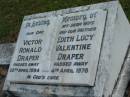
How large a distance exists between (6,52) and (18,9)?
1.97 meters

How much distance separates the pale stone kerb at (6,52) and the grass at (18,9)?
493mm

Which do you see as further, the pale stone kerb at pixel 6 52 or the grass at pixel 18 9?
the grass at pixel 18 9

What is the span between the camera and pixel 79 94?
4379mm

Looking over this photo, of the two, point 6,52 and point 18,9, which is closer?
point 6,52

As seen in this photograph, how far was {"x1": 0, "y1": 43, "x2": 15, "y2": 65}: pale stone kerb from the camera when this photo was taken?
5971mm

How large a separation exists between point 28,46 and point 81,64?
1.01 metres

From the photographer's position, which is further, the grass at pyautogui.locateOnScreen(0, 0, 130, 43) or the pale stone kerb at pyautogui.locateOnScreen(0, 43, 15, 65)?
the grass at pyautogui.locateOnScreen(0, 0, 130, 43)

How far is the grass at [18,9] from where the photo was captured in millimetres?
6941

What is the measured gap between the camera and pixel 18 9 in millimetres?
7887

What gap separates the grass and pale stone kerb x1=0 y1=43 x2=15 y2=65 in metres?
0.49

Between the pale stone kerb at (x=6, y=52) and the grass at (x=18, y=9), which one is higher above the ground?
the grass at (x=18, y=9)

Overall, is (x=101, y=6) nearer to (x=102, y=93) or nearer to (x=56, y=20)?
(x=56, y=20)

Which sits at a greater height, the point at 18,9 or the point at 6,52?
the point at 18,9

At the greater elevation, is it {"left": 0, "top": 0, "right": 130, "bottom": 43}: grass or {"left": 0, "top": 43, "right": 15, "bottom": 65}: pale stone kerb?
{"left": 0, "top": 0, "right": 130, "bottom": 43}: grass
